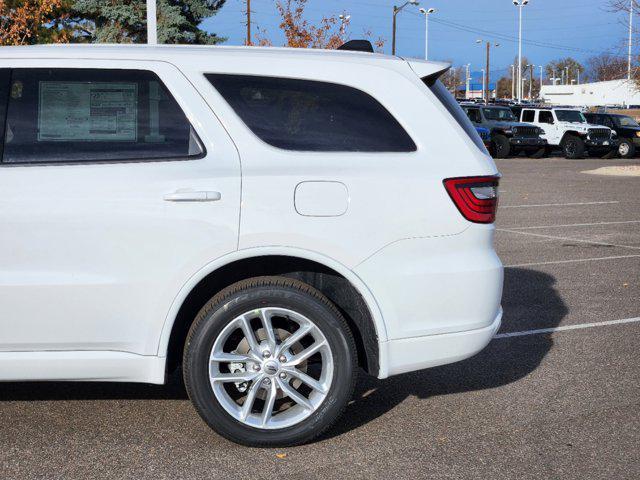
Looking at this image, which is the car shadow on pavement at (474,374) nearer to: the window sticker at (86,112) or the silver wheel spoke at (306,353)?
the silver wheel spoke at (306,353)

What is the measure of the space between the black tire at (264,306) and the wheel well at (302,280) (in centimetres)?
14

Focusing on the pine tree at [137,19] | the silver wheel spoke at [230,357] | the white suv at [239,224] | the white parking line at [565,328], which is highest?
the pine tree at [137,19]

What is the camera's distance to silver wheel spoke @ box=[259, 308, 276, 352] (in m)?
4.37

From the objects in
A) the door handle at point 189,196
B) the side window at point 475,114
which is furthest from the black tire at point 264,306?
the side window at point 475,114

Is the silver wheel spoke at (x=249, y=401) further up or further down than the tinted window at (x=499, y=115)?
further down

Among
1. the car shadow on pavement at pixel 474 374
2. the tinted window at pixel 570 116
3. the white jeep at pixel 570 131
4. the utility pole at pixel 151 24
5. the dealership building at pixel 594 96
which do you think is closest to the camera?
the car shadow on pavement at pixel 474 374

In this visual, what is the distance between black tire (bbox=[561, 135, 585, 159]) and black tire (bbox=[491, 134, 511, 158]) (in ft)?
6.73

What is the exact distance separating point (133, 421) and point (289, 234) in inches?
53.8

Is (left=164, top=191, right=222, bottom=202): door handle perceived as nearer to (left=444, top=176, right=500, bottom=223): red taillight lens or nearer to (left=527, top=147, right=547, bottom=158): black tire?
(left=444, top=176, right=500, bottom=223): red taillight lens

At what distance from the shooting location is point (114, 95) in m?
4.42

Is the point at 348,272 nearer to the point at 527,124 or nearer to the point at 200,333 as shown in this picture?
the point at 200,333

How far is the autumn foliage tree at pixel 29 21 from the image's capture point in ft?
89.9

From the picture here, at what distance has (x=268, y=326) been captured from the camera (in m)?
4.39

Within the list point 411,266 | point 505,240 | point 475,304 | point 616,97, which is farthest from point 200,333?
point 616,97
